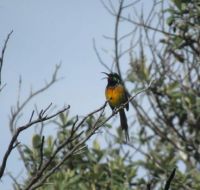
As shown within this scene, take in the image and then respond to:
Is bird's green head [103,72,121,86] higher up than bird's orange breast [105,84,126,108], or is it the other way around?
bird's green head [103,72,121,86]

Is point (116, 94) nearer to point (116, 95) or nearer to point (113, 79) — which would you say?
Answer: point (116, 95)

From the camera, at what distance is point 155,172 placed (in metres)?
7.40

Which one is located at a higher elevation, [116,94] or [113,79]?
[113,79]

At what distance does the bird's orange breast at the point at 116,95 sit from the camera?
6941 millimetres

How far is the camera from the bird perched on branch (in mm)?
6863

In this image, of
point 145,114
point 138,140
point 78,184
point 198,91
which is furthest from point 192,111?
point 78,184

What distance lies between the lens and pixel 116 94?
697 cm

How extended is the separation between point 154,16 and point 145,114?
1350mm

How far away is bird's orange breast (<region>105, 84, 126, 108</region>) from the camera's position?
6.94m

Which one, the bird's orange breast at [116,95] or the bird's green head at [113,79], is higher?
the bird's green head at [113,79]

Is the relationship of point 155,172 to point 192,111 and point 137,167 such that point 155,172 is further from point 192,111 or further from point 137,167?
point 192,111

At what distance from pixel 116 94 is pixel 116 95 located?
2 centimetres

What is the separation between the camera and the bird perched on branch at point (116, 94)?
6.86 metres

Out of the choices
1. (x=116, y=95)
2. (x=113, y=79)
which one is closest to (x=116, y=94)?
(x=116, y=95)
